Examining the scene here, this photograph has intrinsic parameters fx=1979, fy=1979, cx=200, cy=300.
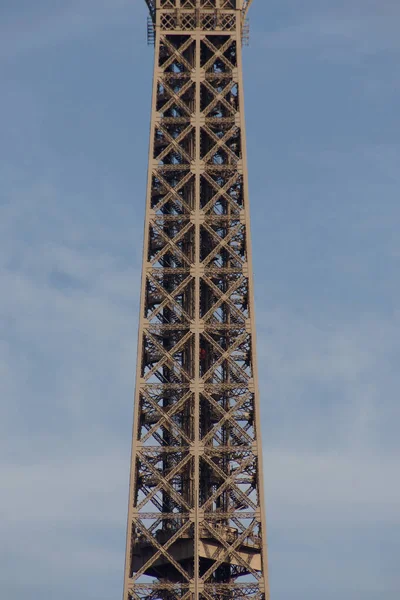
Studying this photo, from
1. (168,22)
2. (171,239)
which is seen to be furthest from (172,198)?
(168,22)

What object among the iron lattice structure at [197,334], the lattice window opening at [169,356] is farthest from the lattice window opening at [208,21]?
the lattice window opening at [169,356]

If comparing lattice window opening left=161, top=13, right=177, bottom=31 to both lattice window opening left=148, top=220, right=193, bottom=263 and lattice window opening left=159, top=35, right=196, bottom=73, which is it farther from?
lattice window opening left=148, top=220, right=193, bottom=263

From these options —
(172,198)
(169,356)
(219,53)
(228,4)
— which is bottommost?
(169,356)

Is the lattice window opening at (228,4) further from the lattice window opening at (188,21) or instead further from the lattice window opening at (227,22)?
the lattice window opening at (188,21)

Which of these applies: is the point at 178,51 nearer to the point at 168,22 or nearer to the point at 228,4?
the point at 168,22

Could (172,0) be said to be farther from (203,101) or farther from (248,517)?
(248,517)

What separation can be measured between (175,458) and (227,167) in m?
19.0

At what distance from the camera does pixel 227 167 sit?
125500 mm

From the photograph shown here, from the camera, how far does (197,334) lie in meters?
121

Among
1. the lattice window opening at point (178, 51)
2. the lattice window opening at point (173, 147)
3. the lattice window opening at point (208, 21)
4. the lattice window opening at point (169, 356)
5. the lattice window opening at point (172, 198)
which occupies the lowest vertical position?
the lattice window opening at point (169, 356)

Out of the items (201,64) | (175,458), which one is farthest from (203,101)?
→ (175,458)

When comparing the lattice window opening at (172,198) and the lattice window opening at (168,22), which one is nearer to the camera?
the lattice window opening at (172,198)

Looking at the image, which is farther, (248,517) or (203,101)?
(203,101)

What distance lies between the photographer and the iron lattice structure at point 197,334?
118000mm
